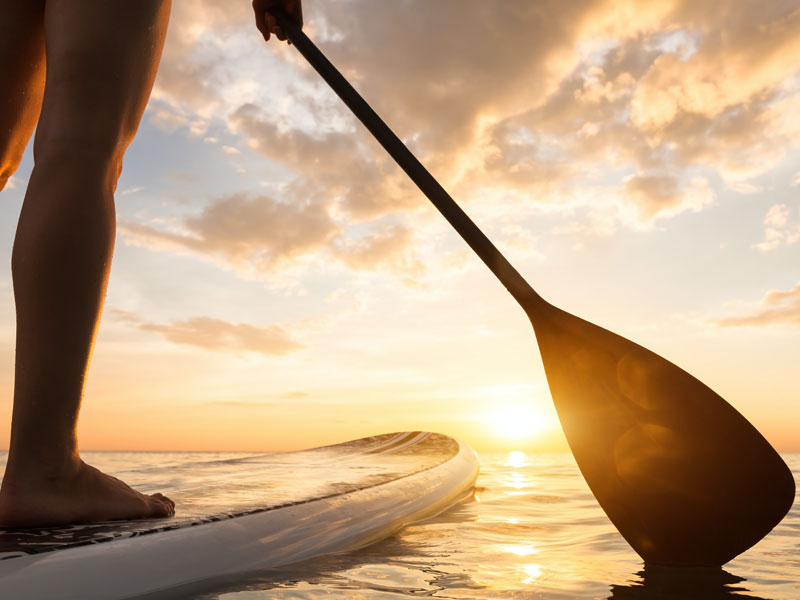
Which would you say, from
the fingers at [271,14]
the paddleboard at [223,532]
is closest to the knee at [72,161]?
the paddleboard at [223,532]

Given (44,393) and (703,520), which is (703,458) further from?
(44,393)

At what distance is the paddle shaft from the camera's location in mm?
2016

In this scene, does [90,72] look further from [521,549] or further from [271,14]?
[521,549]

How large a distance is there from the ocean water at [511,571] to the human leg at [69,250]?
1.25ft

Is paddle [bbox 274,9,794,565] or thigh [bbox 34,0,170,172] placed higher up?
thigh [bbox 34,0,170,172]

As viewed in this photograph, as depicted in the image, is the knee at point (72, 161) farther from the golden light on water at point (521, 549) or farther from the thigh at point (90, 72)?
the golden light on water at point (521, 549)

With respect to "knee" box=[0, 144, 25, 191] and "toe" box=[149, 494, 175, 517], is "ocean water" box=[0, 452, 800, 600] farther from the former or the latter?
"knee" box=[0, 144, 25, 191]

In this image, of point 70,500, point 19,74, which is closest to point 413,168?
point 19,74

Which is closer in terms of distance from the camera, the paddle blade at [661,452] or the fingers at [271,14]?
the paddle blade at [661,452]

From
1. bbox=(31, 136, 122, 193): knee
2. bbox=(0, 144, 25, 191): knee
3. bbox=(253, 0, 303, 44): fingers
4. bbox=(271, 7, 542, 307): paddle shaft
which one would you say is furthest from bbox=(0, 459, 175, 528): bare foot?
bbox=(253, 0, 303, 44): fingers

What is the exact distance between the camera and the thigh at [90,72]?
1.36 m

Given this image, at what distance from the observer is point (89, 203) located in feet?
4.28

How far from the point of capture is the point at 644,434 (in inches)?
69.1

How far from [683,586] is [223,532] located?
1008 mm
